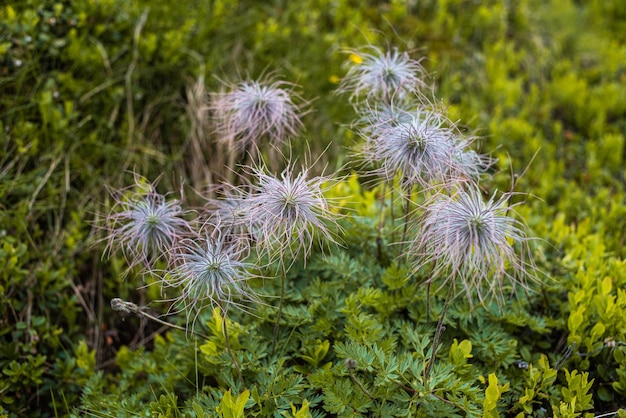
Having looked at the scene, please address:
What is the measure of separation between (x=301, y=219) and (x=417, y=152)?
0.46 m

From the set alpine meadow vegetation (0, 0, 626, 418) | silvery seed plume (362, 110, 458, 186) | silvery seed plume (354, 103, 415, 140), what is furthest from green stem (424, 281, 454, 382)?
silvery seed plume (354, 103, 415, 140)

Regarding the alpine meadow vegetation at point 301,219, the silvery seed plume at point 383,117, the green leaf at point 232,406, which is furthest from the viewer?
the silvery seed plume at point 383,117

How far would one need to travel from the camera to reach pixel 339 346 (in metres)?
2.02

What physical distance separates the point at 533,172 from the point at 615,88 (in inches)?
55.8

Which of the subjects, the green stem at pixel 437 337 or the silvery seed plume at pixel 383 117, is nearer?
the green stem at pixel 437 337

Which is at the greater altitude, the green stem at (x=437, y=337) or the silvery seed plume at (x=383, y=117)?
the silvery seed plume at (x=383, y=117)

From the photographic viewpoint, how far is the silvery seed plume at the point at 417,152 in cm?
203

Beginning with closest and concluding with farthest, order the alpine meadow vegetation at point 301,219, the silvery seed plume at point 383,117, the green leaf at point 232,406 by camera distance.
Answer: the green leaf at point 232,406 → the alpine meadow vegetation at point 301,219 → the silvery seed plume at point 383,117

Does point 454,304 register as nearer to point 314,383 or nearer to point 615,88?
point 314,383

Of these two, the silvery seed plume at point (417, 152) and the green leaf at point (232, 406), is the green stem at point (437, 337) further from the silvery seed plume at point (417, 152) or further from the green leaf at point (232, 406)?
the green leaf at point (232, 406)

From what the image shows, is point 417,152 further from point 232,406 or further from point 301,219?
point 232,406

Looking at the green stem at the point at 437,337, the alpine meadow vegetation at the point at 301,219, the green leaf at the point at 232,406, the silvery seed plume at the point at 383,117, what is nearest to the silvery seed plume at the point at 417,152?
the alpine meadow vegetation at the point at 301,219

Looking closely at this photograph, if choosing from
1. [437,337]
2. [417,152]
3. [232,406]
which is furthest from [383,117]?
[232,406]

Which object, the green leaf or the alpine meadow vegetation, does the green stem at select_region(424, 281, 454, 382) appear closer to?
the alpine meadow vegetation
